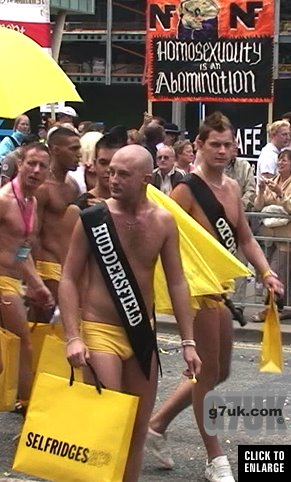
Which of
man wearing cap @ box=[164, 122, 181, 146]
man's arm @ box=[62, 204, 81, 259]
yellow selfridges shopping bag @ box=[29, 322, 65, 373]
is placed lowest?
yellow selfridges shopping bag @ box=[29, 322, 65, 373]

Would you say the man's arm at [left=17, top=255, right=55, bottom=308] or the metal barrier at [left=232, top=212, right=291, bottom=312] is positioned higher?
the metal barrier at [left=232, top=212, right=291, bottom=312]

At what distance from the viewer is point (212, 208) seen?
6820mm

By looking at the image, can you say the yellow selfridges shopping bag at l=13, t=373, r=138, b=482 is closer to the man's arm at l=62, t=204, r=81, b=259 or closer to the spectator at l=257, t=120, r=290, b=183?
the man's arm at l=62, t=204, r=81, b=259

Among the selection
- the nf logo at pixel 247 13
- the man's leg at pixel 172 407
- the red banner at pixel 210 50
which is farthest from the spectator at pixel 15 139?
the man's leg at pixel 172 407

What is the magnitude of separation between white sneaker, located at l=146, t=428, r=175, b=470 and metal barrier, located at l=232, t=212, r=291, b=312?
4.96 meters

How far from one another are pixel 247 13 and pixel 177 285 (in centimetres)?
913

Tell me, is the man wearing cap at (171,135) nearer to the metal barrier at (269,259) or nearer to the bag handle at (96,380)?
the metal barrier at (269,259)

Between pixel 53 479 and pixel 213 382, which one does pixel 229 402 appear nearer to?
pixel 213 382

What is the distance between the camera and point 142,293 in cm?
570

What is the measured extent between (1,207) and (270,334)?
5.85 feet

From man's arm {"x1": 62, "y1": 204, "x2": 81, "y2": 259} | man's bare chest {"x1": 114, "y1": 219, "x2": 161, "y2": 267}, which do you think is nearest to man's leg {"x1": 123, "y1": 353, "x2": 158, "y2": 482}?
man's bare chest {"x1": 114, "y1": 219, "x2": 161, "y2": 267}

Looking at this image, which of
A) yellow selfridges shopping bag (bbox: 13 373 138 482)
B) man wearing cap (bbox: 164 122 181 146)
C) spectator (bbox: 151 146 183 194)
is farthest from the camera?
man wearing cap (bbox: 164 122 181 146)

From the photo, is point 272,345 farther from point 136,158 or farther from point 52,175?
point 52,175

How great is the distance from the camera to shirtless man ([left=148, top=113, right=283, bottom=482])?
6.70 m
